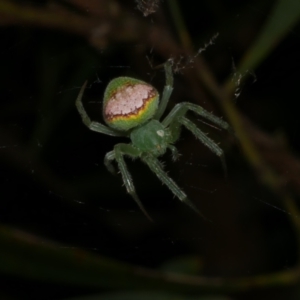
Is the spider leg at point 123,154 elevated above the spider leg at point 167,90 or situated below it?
below

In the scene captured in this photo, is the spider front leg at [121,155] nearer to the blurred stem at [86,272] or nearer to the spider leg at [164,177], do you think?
the spider leg at [164,177]

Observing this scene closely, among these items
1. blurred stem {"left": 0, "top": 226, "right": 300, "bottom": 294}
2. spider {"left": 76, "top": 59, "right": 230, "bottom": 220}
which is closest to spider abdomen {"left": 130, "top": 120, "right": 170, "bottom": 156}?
Result: spider {"left": 76, "top": 59, "right": 230, "bottom": 220}

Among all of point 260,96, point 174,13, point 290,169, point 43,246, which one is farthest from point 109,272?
point 260,96

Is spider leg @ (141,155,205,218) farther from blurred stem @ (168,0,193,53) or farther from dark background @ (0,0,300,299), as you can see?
blurred stem @ (168,0,193,53)

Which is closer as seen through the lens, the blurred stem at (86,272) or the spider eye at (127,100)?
the blurred stem at (86,272)

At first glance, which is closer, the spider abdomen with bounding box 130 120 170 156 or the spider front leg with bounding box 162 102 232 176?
the spider front leg with bounding box 162 102 232 176

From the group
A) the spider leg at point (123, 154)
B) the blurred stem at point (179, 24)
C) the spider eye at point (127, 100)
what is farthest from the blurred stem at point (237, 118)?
the spider leg at point (123, 154)

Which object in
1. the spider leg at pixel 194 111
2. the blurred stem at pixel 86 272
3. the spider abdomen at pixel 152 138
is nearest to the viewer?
the blurred stem at pixel 86 272
